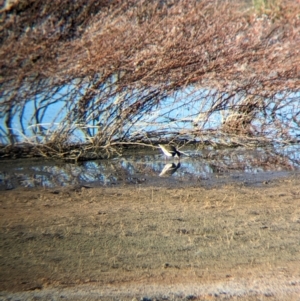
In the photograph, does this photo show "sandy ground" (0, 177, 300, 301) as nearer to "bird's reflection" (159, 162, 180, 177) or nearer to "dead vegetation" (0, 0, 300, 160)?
"bird's reflection" (159, 162, 180, 177)

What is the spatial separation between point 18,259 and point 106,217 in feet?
5.54

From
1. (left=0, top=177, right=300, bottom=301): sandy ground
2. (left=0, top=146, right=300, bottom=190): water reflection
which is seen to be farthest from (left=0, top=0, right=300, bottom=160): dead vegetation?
(left=0, top=177, right=300, bottom=301): sandy ground

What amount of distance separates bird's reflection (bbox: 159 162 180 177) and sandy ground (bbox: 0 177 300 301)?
146cm

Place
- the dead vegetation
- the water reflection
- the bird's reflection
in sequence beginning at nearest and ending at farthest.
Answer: the water reflection < the bird's reflection < the dead vegetation

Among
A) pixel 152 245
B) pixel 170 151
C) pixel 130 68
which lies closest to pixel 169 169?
pixel 170 151

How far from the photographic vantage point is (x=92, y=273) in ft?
18.3

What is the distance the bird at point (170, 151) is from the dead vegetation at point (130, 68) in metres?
0.51

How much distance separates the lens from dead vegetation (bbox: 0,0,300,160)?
11.9 m

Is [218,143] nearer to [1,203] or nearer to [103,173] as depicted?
[103,173]

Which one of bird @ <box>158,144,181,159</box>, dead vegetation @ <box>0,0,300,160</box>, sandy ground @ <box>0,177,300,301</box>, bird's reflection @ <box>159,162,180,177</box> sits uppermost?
dead vegetation @ <box>0,0,300,160</box>

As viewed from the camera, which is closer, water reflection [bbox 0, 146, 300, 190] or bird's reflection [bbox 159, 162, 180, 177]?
water reflection [bbox 0, 146, 300, 190]

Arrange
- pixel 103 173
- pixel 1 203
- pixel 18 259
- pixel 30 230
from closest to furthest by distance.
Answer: pixel 18 259
pixel 30 230
pixel 1 203
pixel 103 173

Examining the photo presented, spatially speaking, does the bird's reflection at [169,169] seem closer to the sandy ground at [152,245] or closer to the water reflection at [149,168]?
the water reflection at [149,168]

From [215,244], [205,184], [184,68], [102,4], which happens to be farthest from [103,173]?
[215,244]
